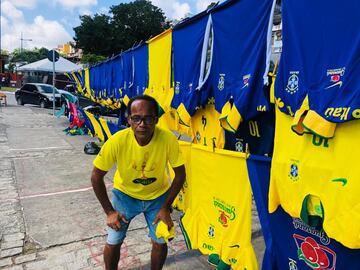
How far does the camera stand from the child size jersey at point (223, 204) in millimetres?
2914

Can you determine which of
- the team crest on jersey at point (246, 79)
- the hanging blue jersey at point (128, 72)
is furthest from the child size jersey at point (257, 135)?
the hanging blue jersey at point (128, 72)

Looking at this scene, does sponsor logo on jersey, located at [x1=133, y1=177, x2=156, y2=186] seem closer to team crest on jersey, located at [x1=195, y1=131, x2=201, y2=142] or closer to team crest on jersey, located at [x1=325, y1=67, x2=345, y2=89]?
team crest on jersey, located at [x1=195, y1=131, x2=201, y2=142]

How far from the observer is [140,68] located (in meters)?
6.21

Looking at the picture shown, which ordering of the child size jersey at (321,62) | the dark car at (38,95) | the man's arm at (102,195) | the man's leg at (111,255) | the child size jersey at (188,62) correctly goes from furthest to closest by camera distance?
the dark car at (38,95) → the child size jersey at (188,62) → the man's leg at (111,255) → the man's arm at (102,195) → the child size jersey at (321,62)

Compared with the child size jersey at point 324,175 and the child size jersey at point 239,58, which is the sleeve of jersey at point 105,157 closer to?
the child size jersey at point 239,58

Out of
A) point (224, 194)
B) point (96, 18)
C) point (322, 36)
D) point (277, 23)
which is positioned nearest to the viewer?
point (322, 36)

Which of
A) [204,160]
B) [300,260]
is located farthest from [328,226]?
[204,160]

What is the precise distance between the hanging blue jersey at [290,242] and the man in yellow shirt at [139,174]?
682mm

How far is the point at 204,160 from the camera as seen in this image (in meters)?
3.37

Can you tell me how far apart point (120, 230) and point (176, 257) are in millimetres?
910

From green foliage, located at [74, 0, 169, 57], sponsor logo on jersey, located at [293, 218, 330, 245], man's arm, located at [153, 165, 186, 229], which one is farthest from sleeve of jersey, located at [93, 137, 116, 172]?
green foliage, located at [74, 0, 169, 57]

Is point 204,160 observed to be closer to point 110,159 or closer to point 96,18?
point 110,159

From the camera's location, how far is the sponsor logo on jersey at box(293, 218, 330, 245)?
2.28m

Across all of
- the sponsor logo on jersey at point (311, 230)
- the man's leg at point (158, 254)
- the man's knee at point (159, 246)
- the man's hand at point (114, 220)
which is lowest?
the man's leg at point (158, 254)
